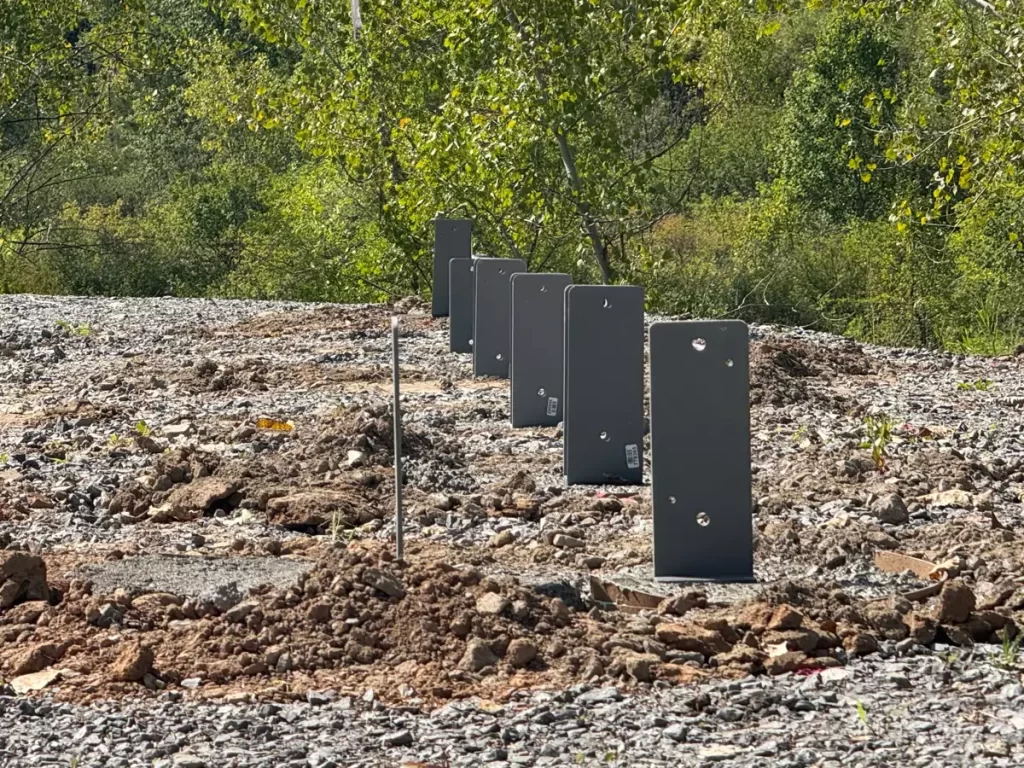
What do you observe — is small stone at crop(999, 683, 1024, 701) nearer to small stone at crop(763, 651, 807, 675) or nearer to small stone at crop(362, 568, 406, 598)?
small stone at crop(763, 651, 807, 675)

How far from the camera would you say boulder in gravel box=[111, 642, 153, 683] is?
15.7ft

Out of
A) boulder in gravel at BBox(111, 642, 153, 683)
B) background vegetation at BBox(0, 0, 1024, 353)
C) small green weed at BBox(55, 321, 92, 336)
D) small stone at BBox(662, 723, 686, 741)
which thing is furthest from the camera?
small green weed at BBox(55, 321, 92, 336)

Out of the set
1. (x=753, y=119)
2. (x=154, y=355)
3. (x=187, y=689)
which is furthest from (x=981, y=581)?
(x=753, y=119)

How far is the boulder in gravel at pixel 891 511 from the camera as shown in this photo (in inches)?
280

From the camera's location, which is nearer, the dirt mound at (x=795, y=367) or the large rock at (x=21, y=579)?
the large rock at (x=21, y=579)

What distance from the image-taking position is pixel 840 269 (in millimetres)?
30219

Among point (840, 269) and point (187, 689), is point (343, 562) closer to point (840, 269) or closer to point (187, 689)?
point (187, 689)

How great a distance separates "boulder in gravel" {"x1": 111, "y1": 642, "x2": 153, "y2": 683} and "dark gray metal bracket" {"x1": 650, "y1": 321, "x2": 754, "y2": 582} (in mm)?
2102

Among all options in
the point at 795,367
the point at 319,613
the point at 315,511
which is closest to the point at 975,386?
the point at 795,367

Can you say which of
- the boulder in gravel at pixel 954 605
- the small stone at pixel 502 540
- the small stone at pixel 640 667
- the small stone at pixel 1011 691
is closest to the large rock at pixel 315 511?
the small stone at pixel 502 540

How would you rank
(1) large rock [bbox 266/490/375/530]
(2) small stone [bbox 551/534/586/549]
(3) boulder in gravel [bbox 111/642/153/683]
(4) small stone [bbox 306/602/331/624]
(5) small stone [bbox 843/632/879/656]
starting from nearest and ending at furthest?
(3) boulder in gravel [bbox 111/642/153/683] < (5) small stone [bbox 843/632/879/656] < (4) small stone [bbox 306/602/331/624] < (2) small stone [bbox 551/534/586/549] < (1) large rock [bbox 266/490/375/530]

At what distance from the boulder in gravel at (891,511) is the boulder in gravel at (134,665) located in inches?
137

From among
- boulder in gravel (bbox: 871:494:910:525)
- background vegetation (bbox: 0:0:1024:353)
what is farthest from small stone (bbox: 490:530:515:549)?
background vegetation (bbox: 0:0:1024:353)

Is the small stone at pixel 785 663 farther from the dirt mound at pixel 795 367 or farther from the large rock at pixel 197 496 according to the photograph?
the dirt mound at pixel 795 367
